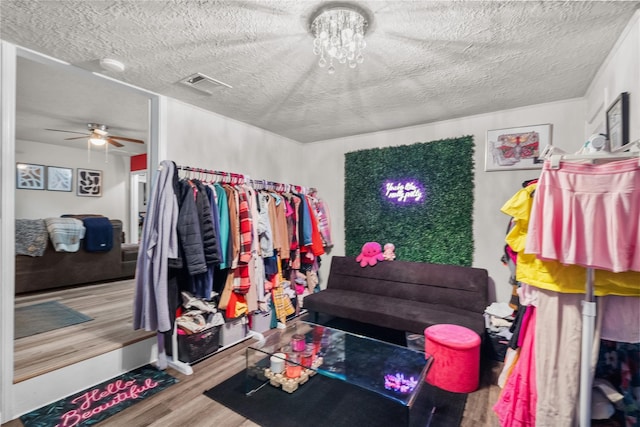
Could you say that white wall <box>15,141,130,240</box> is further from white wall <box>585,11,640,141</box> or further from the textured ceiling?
white wall <box>585,11,640,141</box>

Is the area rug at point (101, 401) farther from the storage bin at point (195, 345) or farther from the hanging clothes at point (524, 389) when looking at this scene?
the hanging clothes at point (524, 389)

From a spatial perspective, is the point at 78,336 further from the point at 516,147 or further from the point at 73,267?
the point at 516,147

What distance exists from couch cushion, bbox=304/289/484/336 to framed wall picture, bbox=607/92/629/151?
4.90 feet

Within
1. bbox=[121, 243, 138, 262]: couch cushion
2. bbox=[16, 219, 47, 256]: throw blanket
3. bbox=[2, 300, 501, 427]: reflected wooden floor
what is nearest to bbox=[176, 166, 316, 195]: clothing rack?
bbox=[2, 300, 501, 427]: reflected wooden floor

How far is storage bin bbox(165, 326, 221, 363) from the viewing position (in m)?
2.33

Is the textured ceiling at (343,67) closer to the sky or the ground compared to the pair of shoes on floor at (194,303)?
closer to the sky

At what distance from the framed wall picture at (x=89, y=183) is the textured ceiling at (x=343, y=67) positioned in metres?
4.01

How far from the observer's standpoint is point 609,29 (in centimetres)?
158

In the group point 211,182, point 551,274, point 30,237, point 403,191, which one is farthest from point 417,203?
point 30,237

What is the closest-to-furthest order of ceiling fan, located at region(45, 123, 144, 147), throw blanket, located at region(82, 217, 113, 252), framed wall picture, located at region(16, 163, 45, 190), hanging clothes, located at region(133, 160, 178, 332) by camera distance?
hanging clothes, located at region(133, 160, 178, 332)
ceiling fan, located at region(45, 123, 144, 147)
throw blanket, located at region(82, 217, 113, 252)
framed wall picture, located at region(16, 163, 45, 190)

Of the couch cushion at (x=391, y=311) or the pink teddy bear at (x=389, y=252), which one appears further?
the pink teddy bear at (x=389, y=252)

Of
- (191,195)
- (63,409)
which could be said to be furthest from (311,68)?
(63,409)

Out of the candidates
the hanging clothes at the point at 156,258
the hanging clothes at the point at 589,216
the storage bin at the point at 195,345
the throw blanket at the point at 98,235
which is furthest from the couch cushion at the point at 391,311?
the throw blanket at the point at 98,235

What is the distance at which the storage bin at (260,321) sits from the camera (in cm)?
291
